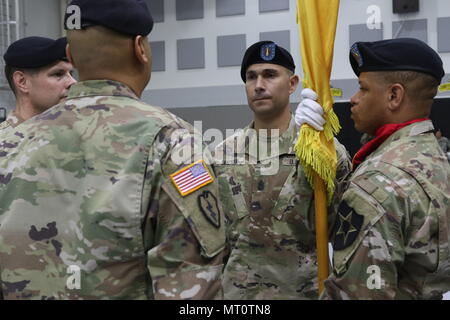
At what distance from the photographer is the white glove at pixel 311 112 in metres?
2.00

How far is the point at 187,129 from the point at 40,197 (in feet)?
1.16

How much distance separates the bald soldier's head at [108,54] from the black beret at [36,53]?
1.13 m

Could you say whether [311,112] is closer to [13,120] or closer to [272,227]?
[272,227]

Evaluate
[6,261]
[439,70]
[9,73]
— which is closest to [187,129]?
[6,261]

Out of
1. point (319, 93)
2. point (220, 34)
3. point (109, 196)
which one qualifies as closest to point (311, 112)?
point (319, 93)

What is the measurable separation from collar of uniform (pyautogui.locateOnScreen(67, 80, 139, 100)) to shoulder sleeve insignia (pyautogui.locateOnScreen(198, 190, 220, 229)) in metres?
0.29

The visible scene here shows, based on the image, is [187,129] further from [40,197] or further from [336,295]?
[336,295]

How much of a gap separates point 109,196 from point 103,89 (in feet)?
0.84

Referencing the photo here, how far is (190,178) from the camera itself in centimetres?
115

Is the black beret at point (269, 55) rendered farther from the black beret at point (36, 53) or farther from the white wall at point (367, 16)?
the white wall at point (367, 16)

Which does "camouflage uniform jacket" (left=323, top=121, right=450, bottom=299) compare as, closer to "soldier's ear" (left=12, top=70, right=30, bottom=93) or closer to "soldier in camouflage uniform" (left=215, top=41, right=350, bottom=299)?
"soldier in camouflage uniform" (left=215, top=41, right=350, bottom=299)

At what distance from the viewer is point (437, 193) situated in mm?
1510

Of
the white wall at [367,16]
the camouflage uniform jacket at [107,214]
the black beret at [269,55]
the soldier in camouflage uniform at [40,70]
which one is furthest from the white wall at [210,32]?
the camouflage uniform jacket at [107,214]

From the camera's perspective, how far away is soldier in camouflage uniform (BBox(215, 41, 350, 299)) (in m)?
2.24
